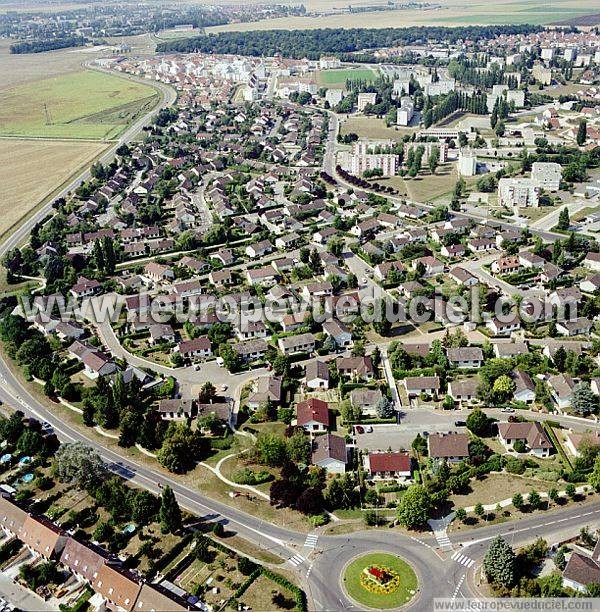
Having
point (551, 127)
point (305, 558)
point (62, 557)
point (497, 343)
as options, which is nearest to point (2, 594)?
point (62, 557)

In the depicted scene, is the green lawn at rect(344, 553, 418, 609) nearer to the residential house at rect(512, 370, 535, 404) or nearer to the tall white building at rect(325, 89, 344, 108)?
the residential house at rect(512, 370, 535, 404)

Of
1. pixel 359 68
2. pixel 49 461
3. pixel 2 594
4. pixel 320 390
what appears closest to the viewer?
pixel 2 594

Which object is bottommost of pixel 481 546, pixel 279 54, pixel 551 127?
pixel 481 546

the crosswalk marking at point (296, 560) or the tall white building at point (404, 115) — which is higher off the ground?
the tall white building at point (404, 115)

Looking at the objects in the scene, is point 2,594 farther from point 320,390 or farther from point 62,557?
point 320,390

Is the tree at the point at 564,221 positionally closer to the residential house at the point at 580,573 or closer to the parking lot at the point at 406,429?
the parking lot at the point at 406,429

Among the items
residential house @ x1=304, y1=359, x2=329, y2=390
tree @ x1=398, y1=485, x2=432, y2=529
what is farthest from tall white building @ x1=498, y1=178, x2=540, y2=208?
tree @ x1=398, y1=485, x2=432, y2=529

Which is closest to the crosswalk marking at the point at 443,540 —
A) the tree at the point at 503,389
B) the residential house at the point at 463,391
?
the residential house at the point at 463,391
